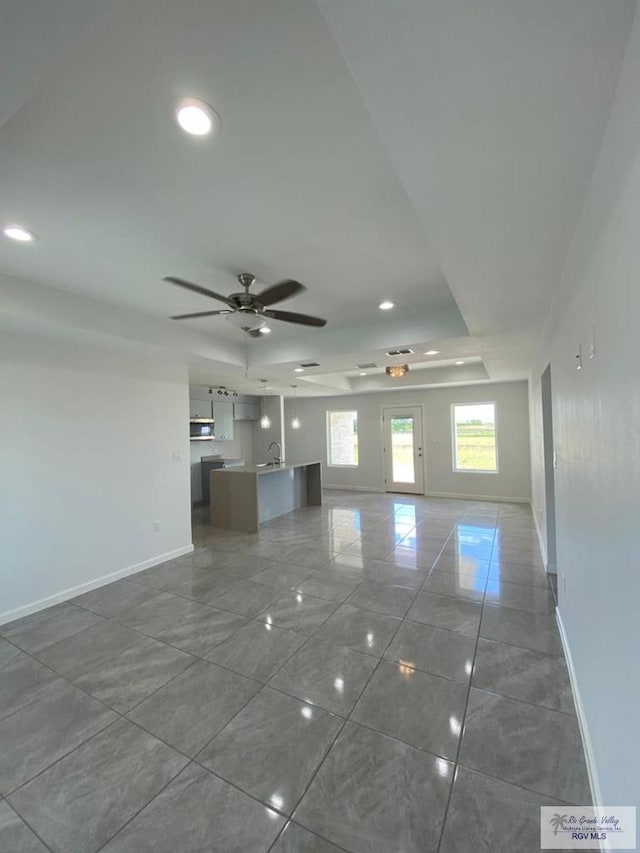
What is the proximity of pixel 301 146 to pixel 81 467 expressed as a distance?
3.59 meters

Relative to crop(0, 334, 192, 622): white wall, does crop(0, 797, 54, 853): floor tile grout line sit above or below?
below

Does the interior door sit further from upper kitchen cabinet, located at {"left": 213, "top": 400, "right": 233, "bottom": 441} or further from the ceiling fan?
the ceiling fan

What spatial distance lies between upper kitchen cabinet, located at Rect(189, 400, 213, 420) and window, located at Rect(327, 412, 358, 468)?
9.93ft

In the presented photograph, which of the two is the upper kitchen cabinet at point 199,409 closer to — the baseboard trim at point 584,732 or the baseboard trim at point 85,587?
the baseboard trim at point 85,587

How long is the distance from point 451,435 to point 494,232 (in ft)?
20.8

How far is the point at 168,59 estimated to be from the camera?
111cm

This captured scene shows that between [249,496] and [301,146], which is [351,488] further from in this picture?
[301,146]

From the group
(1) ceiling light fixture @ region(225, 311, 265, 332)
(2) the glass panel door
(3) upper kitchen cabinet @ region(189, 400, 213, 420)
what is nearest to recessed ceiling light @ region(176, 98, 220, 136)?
(1) ceiling light fixture @ region(225, 311, 265, 332)

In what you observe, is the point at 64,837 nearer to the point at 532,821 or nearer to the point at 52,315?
the point at 532,821

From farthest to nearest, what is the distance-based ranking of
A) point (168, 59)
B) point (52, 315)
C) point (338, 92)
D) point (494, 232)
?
1. point (52, 315)
2. point (494, 232)
3. point (338, 92)
4. point (168, 59)

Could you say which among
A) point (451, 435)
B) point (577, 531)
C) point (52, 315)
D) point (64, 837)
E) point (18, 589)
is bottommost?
point (64, 837)

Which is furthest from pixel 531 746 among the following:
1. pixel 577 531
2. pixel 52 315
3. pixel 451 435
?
pixel 451 435

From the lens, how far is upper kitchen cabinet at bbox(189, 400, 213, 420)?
7.30 meters

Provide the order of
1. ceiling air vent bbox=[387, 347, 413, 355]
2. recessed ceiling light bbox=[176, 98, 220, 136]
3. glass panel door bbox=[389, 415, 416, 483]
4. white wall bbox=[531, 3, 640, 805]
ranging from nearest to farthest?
white wall bbox=[531, 3, 640, 805], recessed ceiling light bbox=[176, 98, 220, 136], ceiling air vent bbox=[387, 347, 413, 355], glass panel door bbox=[389, 415, 416, 483]
